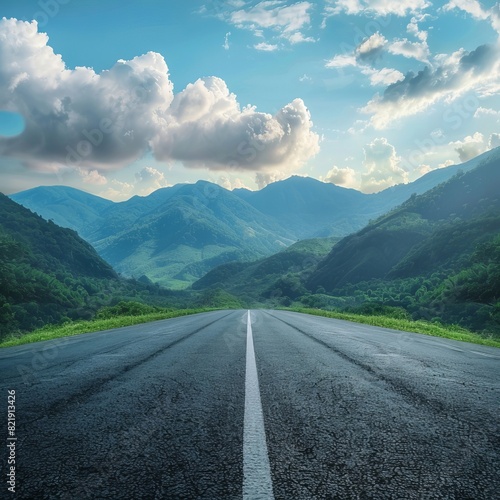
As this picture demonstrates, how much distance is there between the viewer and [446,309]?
200 feet

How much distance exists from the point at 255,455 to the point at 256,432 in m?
0.48

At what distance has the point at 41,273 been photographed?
84750mm

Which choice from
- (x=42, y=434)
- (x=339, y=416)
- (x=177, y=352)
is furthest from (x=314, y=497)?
(x=177, y=352)

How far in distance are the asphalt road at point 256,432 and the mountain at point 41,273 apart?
50304 mm

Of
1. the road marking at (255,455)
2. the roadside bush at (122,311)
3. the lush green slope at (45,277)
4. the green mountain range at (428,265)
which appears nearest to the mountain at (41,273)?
the lush green slope at (45,277)

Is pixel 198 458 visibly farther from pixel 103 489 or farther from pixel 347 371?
pixel 347 371

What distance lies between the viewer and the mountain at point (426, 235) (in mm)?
96000

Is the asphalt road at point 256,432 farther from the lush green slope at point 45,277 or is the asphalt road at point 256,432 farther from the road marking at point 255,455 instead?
the lush green slope at point 45,277

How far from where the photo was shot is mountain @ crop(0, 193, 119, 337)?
6431cm

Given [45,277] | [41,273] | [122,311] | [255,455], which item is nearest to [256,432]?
[255,455]

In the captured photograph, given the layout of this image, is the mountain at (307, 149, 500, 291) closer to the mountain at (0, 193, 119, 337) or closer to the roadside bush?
the mountain at (0, 193, 119, 337)

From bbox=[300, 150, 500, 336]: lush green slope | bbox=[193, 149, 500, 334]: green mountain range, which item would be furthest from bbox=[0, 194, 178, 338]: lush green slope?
bbox=[193, 149, 500, 334]: green mountain range

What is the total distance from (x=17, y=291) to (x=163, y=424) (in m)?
76.5

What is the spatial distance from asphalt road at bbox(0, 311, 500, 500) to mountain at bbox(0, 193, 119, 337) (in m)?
50.3
